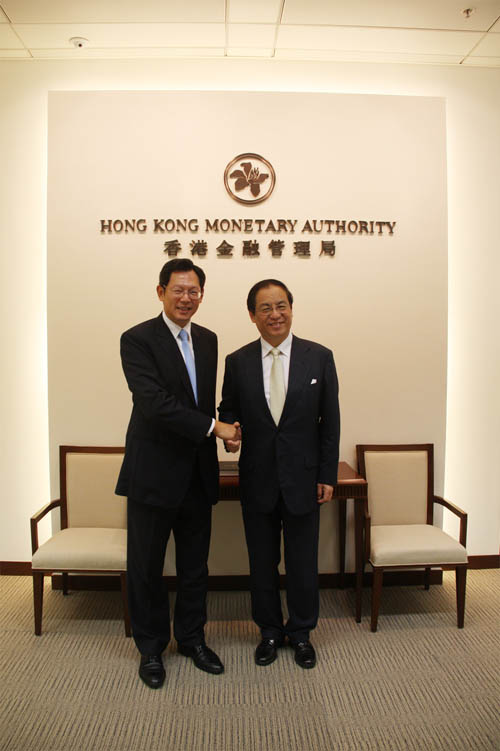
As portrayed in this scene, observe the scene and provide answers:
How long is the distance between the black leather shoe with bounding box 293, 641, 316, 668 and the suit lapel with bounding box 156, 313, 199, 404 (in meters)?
1.35

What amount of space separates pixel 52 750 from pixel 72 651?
73 cm

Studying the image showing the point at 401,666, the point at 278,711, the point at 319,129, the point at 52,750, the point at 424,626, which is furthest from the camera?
the point at 319,129

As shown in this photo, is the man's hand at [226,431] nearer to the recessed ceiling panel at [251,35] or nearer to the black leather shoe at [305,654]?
the black leather shoe at [305,654]

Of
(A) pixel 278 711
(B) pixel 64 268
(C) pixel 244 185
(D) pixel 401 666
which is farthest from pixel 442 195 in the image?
(A) pixel 278 711

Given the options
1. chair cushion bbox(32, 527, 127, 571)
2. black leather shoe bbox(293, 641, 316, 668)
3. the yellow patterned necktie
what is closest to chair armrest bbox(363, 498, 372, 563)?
black leather shoe bbox(293, 641, 316, 668)

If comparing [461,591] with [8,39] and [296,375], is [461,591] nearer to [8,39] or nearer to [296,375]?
[296,375]

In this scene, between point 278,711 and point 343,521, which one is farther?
point 343,521

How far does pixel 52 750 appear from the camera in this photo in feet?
6.73

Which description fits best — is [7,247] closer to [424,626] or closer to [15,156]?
[15,156]

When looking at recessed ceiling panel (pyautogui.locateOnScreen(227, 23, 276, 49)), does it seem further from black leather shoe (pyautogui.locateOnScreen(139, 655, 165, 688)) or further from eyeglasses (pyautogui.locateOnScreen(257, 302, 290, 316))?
black leather shoe (pyautogui.locateOnScreen(139, 655, 165, 688))

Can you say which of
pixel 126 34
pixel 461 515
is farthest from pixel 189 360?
pixel 126 34

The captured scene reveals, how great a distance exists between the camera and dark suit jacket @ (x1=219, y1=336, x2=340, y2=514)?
248cm

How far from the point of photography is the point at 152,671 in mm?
2453

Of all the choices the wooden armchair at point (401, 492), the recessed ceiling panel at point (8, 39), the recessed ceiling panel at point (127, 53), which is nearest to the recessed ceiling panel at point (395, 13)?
the recessed ceiling panel at point (127, 53)
